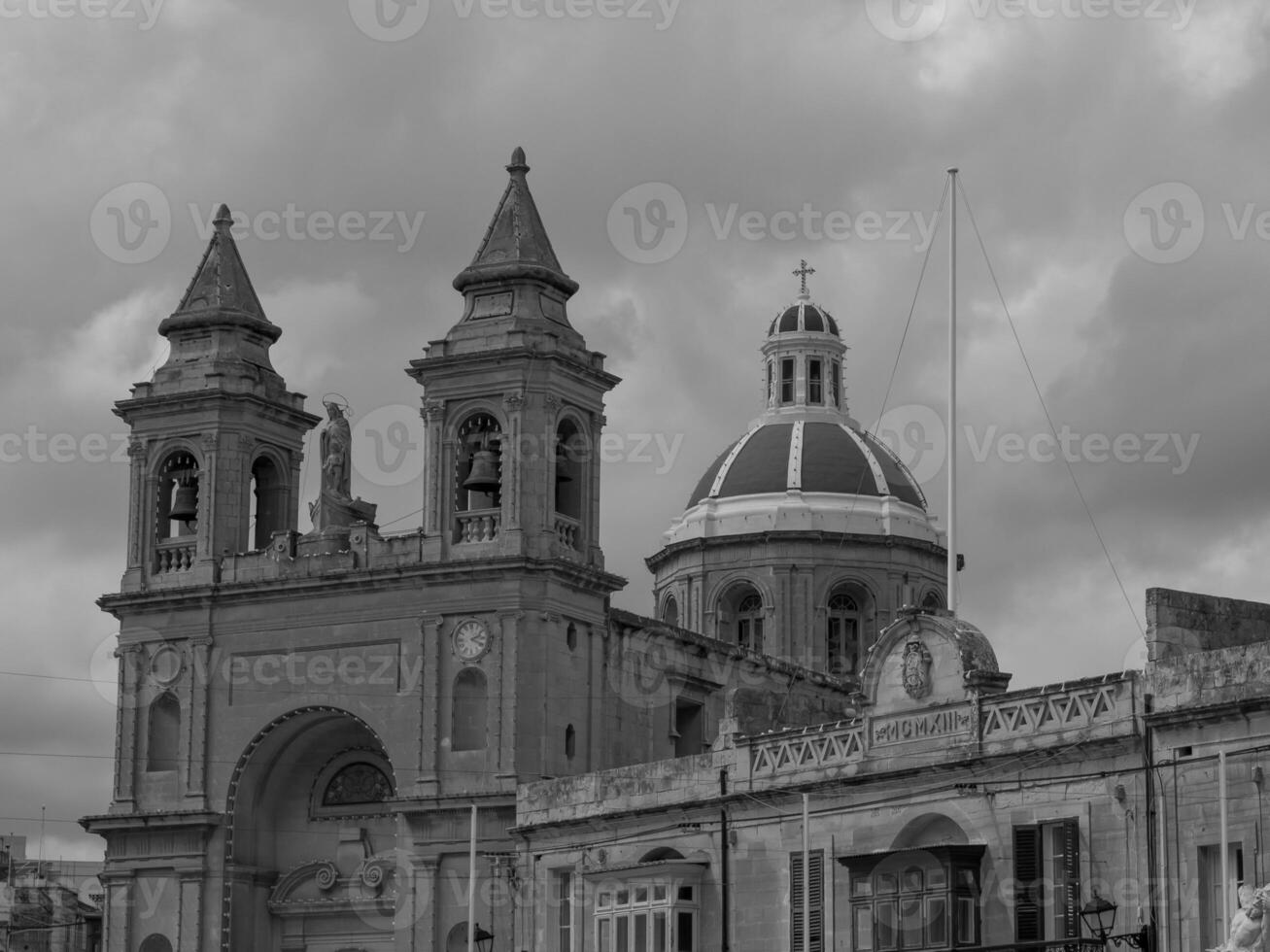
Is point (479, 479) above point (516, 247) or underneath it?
underneath

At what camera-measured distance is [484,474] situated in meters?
68.6

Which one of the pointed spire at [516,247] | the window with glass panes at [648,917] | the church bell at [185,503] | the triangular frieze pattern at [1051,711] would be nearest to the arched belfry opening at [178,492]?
the church bell at [185,503]

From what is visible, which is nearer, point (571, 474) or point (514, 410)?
point (514, 410)

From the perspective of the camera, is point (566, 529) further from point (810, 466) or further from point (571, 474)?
point (810, 466)

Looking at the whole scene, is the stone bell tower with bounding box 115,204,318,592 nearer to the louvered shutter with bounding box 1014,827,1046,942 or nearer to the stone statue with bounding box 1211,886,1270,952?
the louvered shutter with bounding box 1014,827,1046,942

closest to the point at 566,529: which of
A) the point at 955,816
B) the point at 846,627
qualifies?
the point at 955,816

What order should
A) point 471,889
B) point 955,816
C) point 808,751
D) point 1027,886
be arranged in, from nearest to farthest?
point 1027,886
point 955,816
point 808,751
point 471,889

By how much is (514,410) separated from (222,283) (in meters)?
11.5

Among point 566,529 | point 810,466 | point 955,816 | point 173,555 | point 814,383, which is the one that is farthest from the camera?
point 814,383

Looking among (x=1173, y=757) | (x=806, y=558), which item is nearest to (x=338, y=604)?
(x=806, y=558)

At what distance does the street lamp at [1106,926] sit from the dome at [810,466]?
139 feet

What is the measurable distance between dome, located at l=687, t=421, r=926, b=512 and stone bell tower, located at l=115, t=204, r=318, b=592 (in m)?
19.7

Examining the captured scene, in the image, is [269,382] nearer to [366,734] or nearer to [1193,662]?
[366,734]

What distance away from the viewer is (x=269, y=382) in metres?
74.8
